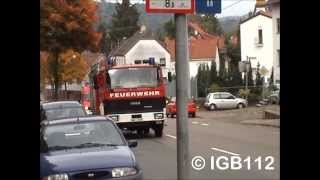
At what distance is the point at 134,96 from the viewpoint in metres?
24.0

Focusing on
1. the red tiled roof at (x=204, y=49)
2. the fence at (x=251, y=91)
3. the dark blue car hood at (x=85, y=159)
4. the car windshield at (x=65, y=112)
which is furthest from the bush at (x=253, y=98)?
the dark blue car hood at (x=85, y=159)

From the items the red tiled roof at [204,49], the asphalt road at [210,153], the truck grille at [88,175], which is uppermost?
the red tiled roof at [204,49]

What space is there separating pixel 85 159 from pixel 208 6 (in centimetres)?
391

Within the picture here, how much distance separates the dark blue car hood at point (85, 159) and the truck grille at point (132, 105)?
14089mm

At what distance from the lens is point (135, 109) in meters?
24.2

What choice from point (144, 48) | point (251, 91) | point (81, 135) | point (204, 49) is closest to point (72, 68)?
point (251, 91)

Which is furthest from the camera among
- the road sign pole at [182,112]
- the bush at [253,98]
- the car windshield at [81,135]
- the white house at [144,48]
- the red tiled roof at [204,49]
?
the red tiled roof at [204,49]

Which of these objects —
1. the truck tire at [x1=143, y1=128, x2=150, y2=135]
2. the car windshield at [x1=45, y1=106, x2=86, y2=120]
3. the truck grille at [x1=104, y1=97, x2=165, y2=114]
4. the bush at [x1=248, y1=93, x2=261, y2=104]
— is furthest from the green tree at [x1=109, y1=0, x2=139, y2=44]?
the car windshield at [x1=45, y1=106, x2=86, y2=120]

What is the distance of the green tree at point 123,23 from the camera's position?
99.0 meters

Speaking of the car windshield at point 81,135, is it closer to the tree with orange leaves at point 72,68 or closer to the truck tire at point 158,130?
the truck tire at point 158,130
